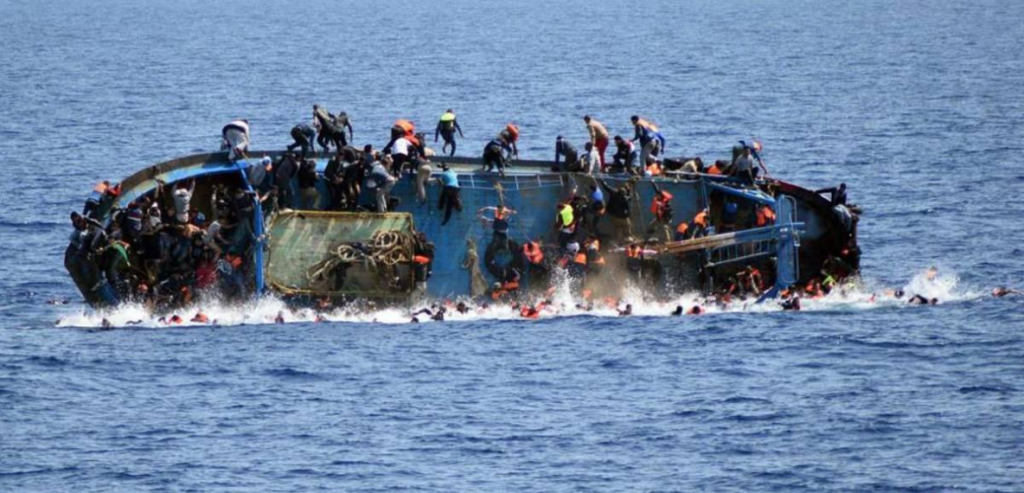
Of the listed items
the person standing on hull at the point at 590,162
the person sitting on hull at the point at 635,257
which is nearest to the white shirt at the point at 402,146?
the person standing on hull at the point at 590,162

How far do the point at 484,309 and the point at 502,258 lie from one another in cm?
218

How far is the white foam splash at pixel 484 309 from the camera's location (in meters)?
87.5

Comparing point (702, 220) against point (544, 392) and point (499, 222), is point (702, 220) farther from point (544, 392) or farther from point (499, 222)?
point (544, 392)

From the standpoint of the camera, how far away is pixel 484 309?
A: 89.4 metres

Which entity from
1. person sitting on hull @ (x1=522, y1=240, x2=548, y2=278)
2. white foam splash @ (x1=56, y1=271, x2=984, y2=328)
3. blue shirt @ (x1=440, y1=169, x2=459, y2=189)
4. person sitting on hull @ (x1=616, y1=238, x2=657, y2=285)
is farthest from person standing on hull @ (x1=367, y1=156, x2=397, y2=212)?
person sitting on hull @ (x1=616, y1=238, x2=657, y2=285)

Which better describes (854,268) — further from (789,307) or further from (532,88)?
(532,88)

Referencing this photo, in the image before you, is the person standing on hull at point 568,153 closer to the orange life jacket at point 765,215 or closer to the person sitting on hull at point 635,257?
the person sitting on hull at point 635,257

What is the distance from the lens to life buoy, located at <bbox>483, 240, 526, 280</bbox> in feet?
293

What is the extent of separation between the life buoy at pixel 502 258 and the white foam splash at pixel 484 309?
145 centimetres

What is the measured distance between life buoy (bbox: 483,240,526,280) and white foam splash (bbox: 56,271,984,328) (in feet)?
4.77

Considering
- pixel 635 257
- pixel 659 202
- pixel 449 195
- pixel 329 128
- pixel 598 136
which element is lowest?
pixel 635 257

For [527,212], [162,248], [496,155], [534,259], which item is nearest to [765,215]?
[534,259]

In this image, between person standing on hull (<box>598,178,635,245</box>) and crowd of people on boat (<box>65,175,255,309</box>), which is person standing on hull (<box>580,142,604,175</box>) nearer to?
person standing on hull (<box>598,178,635,245</box>)

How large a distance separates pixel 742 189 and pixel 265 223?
19362mm
